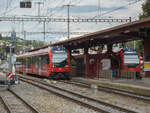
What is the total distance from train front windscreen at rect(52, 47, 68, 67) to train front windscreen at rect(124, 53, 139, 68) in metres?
5.34

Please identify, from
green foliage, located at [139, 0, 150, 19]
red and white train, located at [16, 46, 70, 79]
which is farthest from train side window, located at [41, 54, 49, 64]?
green foliage, located at [139, 0, 150, 19]

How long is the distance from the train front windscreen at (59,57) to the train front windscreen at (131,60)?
5.34 meters

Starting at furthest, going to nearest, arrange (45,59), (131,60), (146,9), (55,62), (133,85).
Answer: (146,9)
(45,59)
(131,60)
(55,62)
(133,85)

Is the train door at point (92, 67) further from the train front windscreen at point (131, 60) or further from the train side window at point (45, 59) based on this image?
the train side window at point (45, 59)

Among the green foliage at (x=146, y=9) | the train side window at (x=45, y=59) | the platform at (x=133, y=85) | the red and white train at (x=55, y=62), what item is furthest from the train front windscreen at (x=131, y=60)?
the green foliage at (x=146, y=9)

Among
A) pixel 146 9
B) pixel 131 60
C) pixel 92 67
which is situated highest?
pixel 146 9

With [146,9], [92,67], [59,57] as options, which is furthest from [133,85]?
[146,9]

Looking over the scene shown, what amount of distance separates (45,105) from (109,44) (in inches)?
607

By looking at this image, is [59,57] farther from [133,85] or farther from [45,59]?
[133,85]

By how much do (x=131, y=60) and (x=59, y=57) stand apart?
6405mm

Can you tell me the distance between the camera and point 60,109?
461 inches

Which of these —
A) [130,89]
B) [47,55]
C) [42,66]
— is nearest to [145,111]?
[130,89]

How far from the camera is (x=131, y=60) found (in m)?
26.4

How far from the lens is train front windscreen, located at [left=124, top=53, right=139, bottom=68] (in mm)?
26341
